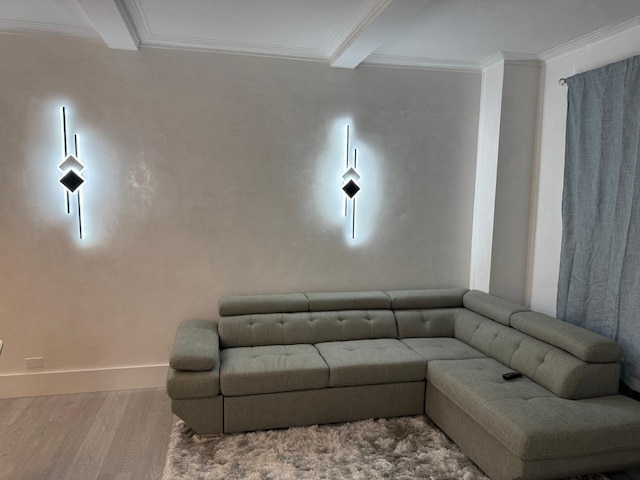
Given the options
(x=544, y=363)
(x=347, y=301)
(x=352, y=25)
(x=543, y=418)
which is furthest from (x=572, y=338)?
(x=352, y=25)

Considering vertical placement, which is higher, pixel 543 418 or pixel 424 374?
pixel 543 418

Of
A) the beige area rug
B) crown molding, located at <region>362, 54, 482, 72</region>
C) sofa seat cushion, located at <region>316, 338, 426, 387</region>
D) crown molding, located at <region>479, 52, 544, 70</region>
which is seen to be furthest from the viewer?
crown molding, located at <region>362, 54, 482, 72</region>

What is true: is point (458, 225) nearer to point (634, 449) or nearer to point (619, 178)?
point (619, 178)

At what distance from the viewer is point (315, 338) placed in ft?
12.1

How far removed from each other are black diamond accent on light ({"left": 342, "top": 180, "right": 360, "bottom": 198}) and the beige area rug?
187 centimetres

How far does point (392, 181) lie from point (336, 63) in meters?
1.12

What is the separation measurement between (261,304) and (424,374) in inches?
53.9

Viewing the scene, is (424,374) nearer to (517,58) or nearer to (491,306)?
(491,306)

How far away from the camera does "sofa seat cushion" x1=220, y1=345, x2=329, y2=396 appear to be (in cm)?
302

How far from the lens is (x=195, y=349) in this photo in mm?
3061

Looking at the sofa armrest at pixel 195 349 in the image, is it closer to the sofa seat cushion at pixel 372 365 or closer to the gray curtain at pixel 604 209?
the sofa seat cushion at pixel 372 365

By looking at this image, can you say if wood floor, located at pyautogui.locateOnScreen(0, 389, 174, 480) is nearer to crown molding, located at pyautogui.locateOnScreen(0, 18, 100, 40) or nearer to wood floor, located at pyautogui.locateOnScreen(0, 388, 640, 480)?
wood floor, located at pyautogui.locateOnScreen(0, 388, 640, 480)

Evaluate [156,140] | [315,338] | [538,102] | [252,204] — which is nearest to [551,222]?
[538,102]

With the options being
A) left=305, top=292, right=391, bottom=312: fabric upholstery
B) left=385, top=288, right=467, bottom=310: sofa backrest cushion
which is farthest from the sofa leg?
left=385, top=288, right=467, bottom=310: sofa backrest cushion
